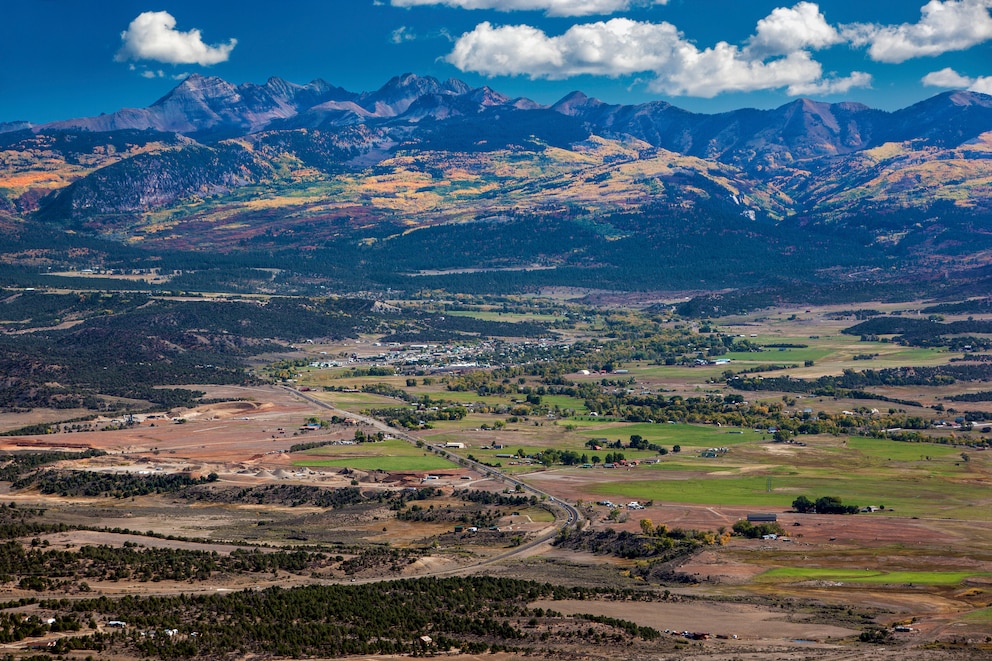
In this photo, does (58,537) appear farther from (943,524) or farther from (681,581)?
(943,524)

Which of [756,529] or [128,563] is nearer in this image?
[128,563]

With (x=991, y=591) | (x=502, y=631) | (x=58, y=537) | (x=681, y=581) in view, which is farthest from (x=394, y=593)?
(x=991, y=591)

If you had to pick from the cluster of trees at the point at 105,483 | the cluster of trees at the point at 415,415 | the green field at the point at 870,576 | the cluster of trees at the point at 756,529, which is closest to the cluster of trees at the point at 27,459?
the cluster of trees at the point at 105,483

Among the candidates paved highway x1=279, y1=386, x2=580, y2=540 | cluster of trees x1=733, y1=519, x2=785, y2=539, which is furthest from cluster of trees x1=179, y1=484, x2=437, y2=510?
cluster of trees x1=733, y1=519, x2=785, y2=539

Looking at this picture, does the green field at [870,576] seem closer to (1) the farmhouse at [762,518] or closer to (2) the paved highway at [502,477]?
(1) the farmhouse at [762,518]

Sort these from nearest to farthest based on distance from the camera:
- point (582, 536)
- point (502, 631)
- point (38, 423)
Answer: point (502, 631) < point (582, 536) < point (38, 423)

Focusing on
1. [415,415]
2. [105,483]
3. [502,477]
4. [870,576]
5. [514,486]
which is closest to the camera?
[870,576]

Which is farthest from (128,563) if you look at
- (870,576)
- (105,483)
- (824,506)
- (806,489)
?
(806,489)

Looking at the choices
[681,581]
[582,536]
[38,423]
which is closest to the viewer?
[681,581]

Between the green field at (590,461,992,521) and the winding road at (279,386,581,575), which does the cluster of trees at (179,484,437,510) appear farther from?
the green field at (590,461,992,521)

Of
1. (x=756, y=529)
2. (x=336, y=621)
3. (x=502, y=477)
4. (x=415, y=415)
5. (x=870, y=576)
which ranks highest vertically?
(x=415, y=415)

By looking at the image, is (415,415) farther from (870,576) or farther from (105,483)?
(870,576)
